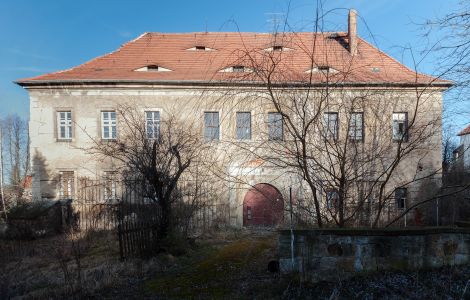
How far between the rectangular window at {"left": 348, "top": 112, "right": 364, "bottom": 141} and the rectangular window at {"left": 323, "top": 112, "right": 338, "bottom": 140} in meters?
0.28

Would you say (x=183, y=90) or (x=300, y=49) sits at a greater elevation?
(x=183, y=90)

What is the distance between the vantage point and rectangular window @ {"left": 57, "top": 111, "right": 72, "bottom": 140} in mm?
16062

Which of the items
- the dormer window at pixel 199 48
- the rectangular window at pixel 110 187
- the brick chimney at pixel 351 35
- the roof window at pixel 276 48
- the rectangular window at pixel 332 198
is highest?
the dormer window at pixel 199 48

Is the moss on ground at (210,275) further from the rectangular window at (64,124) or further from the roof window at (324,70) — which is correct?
the rectangular window at (64,124)

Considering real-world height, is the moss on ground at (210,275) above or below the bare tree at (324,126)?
below

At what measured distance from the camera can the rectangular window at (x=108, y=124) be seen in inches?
628

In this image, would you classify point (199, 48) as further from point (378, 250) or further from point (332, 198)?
point (378, 250)

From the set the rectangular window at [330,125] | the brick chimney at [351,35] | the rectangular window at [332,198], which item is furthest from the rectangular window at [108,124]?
the rectangular window at [332,198]

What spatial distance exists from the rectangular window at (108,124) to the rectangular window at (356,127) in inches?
509

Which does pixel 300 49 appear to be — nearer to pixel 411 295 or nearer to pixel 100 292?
pixel 411 295

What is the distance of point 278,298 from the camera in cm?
452

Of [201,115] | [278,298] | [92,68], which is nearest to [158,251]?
[278,298]

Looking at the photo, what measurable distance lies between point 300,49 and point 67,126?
1432 centimetres

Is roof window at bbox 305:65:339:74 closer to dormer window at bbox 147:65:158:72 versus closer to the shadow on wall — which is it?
dormer window at bbox 147:65:158:72
